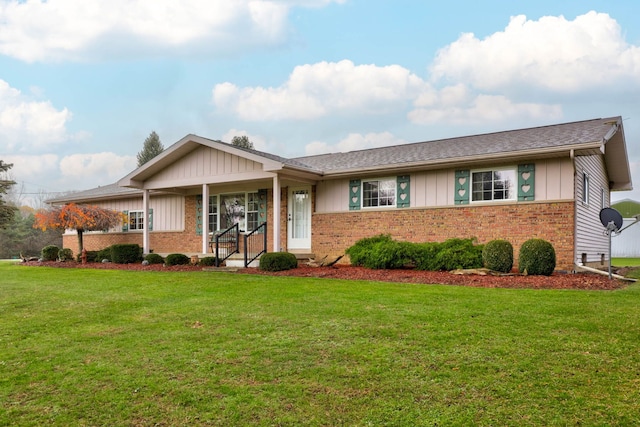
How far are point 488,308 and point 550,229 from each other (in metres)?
5.89

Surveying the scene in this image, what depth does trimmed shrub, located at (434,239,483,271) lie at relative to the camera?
10.4 m

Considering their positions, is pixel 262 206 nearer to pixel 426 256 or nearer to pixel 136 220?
pixel 426 256

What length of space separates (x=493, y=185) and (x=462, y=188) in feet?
2.62

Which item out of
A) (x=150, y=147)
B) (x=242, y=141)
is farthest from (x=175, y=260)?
(x=150, y=147)

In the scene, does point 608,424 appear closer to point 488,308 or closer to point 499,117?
point 488,308

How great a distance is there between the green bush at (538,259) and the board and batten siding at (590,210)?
1881mm

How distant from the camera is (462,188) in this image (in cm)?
1191

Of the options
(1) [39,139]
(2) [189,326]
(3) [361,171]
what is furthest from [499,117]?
(1) [39,139]

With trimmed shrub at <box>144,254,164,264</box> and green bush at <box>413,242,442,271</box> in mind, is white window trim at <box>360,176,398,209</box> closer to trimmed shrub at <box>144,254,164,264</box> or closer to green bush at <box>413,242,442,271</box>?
green bush at <box>413,242,442,271</box>

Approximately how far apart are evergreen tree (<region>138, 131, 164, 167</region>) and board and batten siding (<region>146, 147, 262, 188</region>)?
92.4 feet

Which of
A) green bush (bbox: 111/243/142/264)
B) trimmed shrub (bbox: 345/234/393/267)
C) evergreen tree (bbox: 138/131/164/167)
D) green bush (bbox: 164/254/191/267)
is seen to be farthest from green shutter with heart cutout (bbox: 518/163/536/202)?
evergreen tree (bbox: 138/131/164/167)

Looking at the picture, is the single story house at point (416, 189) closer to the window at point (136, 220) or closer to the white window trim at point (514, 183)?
the white window trim at point (514, 183)

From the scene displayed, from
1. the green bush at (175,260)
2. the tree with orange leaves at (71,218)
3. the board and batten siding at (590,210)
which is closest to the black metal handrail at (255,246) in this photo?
the green bush at (175,260)

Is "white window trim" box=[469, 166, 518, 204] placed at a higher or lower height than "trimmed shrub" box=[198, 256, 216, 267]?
higher
